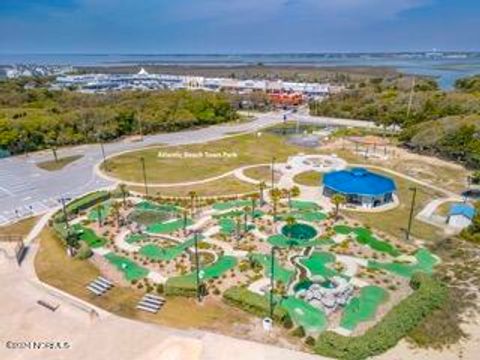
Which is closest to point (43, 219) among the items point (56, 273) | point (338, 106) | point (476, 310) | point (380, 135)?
point (56, 273)

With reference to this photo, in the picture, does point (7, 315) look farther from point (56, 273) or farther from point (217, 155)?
point (217, 155)

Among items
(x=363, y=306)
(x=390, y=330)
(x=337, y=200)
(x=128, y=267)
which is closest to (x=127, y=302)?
(x=128, y=267)

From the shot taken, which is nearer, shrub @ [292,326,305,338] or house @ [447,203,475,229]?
shrub @ [292,326,305,338]

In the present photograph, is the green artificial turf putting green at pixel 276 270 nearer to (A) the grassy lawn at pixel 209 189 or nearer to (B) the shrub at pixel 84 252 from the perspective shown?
(B) the shrub at pixel 84 252

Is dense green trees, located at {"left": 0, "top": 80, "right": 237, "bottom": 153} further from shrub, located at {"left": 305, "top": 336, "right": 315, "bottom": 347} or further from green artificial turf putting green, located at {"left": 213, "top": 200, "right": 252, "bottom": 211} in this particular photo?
shrub, located at {"left": 305, "top": 336, "right": 315, "bottom": 347}

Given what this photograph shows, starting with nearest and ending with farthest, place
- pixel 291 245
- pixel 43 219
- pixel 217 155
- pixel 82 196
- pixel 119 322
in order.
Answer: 1. pixel 119 322
2. pixel 291 245
3. pixel 43 219
4. pixel 82 196
5. pixel 217 155

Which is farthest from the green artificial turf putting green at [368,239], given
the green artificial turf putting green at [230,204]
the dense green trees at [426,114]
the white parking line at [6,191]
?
the white parking line at [6,191]

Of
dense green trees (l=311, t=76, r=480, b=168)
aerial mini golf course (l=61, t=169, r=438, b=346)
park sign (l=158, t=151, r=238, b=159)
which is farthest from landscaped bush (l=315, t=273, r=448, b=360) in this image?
park sign (l=158, t=151, r=238, b=159)

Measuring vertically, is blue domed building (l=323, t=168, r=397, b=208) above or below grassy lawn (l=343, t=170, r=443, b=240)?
above
